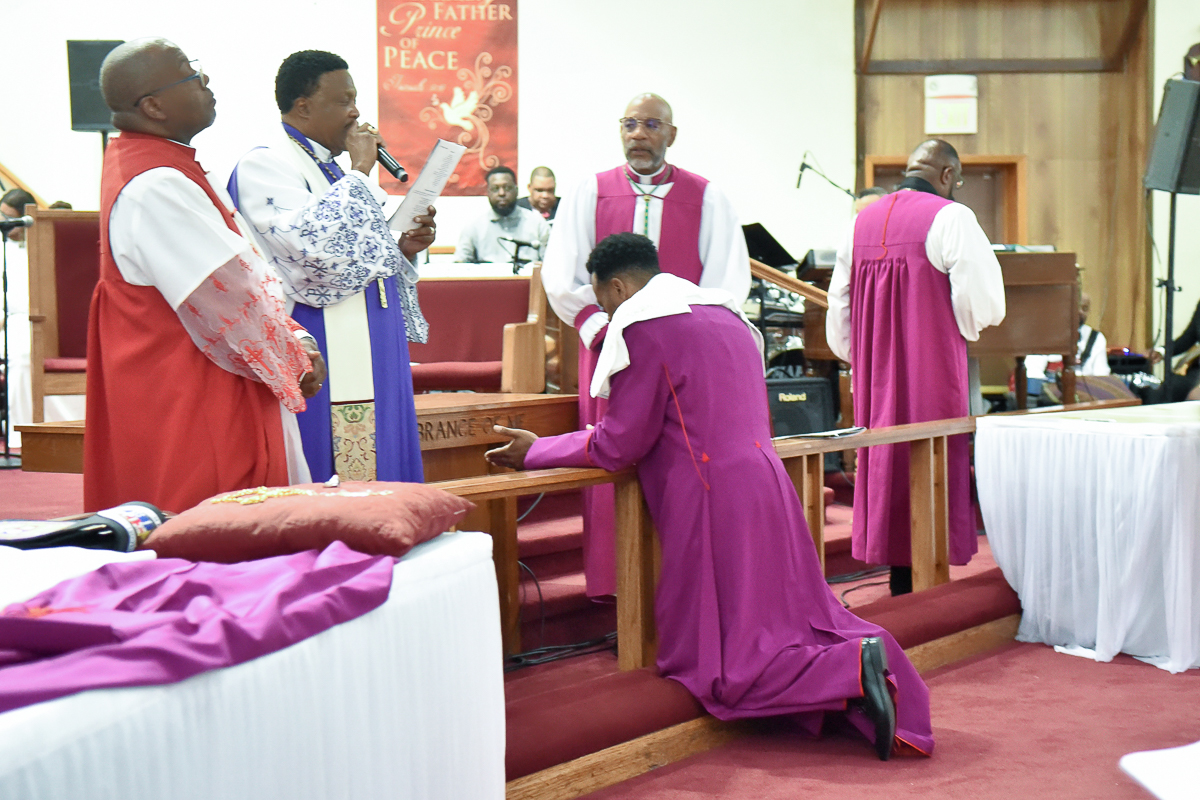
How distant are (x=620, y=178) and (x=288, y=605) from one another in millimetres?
2715

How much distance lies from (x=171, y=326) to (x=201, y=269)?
5.8 inches

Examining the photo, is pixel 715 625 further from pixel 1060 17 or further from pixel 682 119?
pixel 1060 17

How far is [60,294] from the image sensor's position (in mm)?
4336

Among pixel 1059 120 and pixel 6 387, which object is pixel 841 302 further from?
pixel 1059 120

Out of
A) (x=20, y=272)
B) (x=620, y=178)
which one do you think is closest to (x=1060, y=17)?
(x=620, y=178)

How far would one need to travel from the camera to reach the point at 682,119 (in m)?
9.54

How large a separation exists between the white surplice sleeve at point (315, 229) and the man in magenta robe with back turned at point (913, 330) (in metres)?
2.22

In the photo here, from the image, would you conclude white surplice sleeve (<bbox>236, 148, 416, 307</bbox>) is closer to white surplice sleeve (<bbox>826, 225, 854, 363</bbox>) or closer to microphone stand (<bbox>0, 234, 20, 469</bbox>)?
white surplice sleeve (<bbox>826, 225, 854, 363</bbox>)

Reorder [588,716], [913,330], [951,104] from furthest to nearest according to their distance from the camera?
[951,104] → [913,330] → [588,716]

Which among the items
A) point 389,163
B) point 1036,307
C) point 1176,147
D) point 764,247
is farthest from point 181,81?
point 1176,147

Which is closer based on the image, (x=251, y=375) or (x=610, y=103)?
(x=251, y=375)

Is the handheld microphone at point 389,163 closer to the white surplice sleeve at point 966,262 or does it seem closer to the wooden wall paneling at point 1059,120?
the white surplice sleeve at point 966,262

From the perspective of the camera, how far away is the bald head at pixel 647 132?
3584 millimetres

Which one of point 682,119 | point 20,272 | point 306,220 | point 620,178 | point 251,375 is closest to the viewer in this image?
point 251,375
